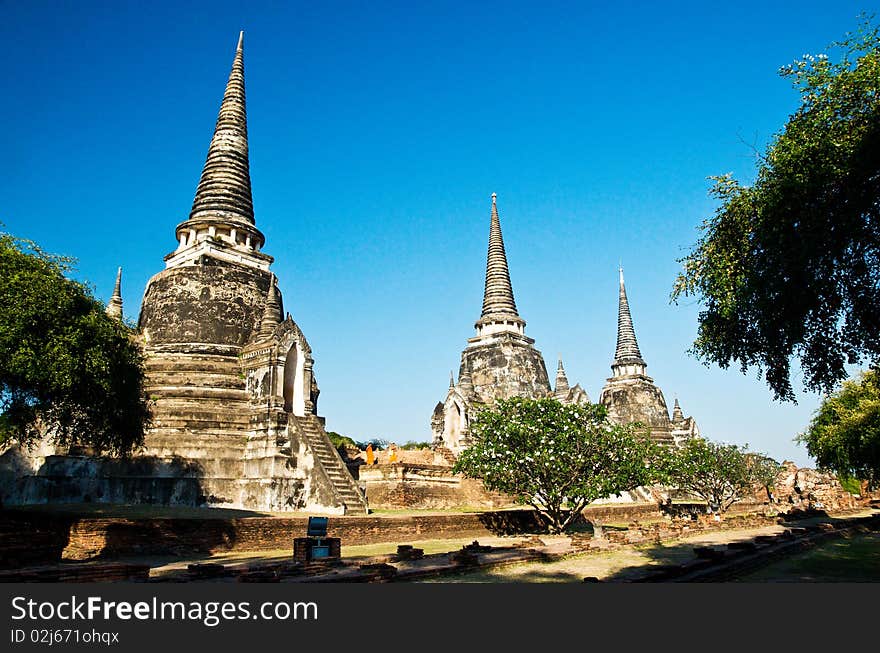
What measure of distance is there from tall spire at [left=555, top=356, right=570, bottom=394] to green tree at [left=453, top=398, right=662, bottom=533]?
19436 millimetres

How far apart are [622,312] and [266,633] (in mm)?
48942

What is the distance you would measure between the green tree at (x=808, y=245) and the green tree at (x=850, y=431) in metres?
12.2

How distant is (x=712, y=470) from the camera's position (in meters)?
31.2

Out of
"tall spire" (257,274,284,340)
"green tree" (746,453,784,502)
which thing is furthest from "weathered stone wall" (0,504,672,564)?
"green tree" (746,453,784,502)

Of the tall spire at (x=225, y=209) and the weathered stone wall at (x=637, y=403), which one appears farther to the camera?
the weathered stone wall at (x=637, y=403)

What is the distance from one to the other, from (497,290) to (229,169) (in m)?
21.6

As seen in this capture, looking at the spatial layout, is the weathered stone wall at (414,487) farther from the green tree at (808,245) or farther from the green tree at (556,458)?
the green tree at (808,245)

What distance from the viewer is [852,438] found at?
83.8ft

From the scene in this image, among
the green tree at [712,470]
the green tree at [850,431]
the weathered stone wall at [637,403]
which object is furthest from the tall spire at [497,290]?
the green tree at [850,431]

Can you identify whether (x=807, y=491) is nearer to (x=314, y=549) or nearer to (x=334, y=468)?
(x=334, y=468)

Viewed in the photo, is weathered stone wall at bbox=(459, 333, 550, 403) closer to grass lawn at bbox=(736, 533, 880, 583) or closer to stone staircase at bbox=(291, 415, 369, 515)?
stone staircase at bbox=(291, 415, 369, 515)

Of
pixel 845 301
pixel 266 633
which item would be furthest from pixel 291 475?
pixel 845 301

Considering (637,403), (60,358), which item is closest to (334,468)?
(60,358)

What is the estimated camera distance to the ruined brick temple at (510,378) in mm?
37812
